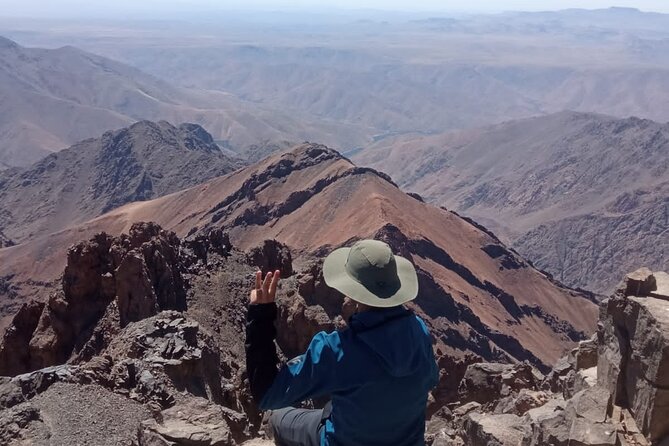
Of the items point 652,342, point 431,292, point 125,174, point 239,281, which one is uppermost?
point 652,342

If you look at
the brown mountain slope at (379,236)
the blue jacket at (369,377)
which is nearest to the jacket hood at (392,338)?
the blue jacket at (369,377)

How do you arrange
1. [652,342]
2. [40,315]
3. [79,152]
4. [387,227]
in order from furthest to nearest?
[79,152], [387,227], [40,315], [652,342]

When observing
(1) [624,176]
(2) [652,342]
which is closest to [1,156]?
(1) [624,176]

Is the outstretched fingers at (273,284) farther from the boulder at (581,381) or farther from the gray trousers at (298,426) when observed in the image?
the boulder at (581,381)

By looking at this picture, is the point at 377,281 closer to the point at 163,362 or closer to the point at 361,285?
the point at 361,285

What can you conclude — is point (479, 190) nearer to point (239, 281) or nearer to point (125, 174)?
point (125, 174)

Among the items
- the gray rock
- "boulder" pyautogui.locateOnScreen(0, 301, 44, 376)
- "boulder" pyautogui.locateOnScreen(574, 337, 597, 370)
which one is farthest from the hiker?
"boulder" pyautogui.locateOnScreen(0, 301, 44, 376)
